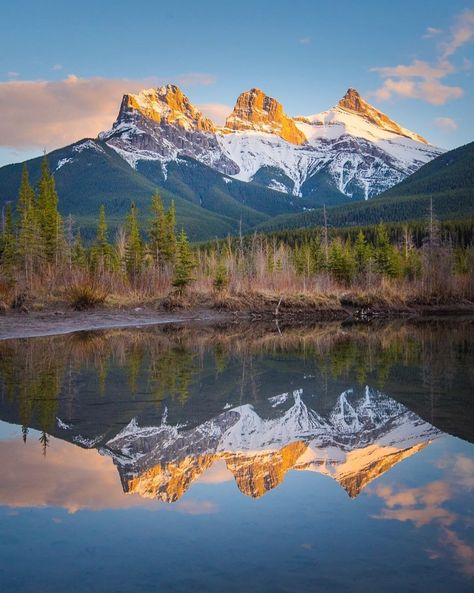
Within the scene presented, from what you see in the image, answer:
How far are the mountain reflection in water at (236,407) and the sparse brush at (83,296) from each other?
10.6 metres

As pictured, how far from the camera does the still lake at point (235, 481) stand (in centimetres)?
486

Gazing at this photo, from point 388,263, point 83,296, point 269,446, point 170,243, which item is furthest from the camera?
point 388,263

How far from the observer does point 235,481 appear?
6938 millimetres

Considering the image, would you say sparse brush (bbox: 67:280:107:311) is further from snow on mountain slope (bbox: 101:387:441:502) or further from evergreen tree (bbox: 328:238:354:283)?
evergreen tree (bbox: 328:238:354:283)

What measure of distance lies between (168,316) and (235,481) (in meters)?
27.6

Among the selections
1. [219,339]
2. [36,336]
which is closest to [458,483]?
[219,339]

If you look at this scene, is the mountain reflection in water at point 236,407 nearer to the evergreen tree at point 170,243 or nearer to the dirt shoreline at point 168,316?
the dirt shoreline at point 168,316

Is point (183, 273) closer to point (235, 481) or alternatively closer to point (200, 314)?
point (200, 314)

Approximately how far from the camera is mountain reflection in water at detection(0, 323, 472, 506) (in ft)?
24.9

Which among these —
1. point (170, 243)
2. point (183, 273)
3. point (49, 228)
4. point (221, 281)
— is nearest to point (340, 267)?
point (170, 243)

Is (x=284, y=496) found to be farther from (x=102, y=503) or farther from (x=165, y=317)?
(x=165, y=317)

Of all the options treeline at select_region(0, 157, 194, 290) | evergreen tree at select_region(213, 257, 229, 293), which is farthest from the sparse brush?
evergreen tree at select_region(213, 257, 229, 293)

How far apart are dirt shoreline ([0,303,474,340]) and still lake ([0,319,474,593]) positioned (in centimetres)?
1122

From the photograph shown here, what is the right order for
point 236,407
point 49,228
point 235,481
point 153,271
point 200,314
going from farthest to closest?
1. point 49,228
2. point 153,271
3. point 200,314
4. point 236,407
5. point 235,481
